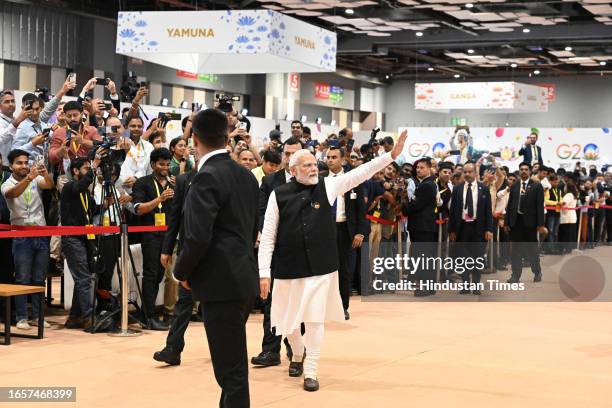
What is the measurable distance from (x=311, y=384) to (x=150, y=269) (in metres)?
2.85

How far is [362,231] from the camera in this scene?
9.20 metres

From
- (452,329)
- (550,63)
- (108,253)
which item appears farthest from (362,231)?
(550,63)

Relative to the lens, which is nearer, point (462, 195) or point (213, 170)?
point (213, 170)

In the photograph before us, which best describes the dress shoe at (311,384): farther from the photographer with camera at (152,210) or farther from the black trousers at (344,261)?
the photographer with camera at (152,210)

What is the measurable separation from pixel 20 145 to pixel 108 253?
1590 millimetres

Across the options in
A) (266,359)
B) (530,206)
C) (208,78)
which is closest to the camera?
(266,359)

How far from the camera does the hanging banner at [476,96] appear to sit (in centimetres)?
2494

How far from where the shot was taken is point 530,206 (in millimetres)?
15047

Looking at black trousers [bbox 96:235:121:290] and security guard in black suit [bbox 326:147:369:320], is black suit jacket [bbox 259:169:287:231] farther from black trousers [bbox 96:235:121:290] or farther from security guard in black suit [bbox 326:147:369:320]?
black trousers [bbox 96:235:121:290]

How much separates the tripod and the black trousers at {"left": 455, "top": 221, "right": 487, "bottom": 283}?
5.27m

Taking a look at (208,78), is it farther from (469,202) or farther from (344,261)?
(344,261)

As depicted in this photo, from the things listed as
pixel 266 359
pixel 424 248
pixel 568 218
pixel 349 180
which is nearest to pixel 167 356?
pixel 266 359

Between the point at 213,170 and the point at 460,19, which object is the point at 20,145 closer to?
the point at 213,170

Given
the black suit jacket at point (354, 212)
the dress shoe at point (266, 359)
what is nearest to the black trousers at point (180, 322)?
the dress shoe at point (266, 359)
